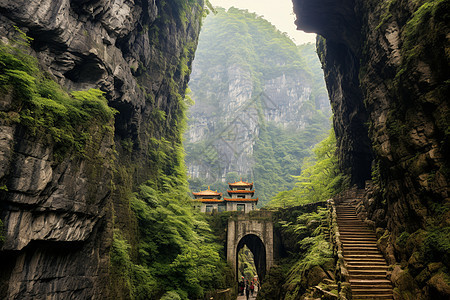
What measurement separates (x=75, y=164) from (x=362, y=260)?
42.2 ft

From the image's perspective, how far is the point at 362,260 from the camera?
12023 mm

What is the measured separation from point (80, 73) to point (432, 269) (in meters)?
17.1

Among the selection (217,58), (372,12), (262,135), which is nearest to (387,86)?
(372,12)

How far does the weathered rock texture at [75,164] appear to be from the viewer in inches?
322

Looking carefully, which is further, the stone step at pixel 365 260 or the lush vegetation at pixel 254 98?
the lush vegetation at pixel 254 98

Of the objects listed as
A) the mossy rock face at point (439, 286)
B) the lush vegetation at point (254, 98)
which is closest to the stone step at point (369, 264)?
the mossy rock face at point (439, 286)

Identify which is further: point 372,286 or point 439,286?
point 372,286

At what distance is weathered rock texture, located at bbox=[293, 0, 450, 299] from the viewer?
31.0ft

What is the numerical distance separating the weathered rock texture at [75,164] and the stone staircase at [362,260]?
33.4 feet

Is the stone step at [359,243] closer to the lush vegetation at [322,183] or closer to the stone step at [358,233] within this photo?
the stone step at [358,233]

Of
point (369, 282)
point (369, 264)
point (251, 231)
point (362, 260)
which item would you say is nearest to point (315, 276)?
point (362, 260)

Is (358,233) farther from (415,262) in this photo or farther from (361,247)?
(415,262)

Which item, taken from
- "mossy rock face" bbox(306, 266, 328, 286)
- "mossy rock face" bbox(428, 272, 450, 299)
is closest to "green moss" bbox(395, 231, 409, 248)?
"mossy rock face" bbox(428, 272, 450, 299)

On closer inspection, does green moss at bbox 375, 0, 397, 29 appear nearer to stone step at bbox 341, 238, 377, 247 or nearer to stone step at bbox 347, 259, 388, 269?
stone step at bbox 341, 238, 377, 247
